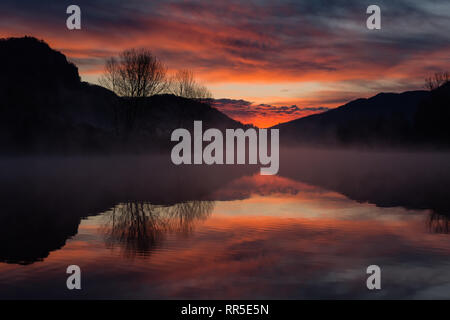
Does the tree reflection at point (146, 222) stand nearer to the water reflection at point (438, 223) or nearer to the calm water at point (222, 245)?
the calm water at point (222, 245)

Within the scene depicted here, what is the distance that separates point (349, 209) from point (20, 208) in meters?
16.1

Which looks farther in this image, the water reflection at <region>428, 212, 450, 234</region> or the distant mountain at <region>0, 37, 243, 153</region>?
the distant mountain at <region>0, 37, 243, 153</region>

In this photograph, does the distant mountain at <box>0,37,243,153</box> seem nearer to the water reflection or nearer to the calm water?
the calm water

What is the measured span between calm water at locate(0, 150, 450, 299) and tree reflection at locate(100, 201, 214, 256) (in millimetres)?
47

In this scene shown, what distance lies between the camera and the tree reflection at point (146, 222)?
46.2 feet

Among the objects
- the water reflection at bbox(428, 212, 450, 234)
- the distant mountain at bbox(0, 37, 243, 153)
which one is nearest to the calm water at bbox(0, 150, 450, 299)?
the water reflection at bbox(428, 212, 450, 234)

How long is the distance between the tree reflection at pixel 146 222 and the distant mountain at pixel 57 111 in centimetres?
5615

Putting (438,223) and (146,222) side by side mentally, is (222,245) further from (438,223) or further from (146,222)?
(438,223)

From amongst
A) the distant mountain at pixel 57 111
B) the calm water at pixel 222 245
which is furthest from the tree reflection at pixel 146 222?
the distant mountain at pixel 57 111

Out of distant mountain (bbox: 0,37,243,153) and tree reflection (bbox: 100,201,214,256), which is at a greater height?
distant mountain (bbox: 0,37,243,153)

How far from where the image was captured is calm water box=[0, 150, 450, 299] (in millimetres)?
9641

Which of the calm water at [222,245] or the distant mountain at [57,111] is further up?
the distant mountain at [57,111]

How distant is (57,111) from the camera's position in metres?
138

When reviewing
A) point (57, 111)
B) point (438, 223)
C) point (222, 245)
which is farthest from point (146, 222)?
point (57, 111)
